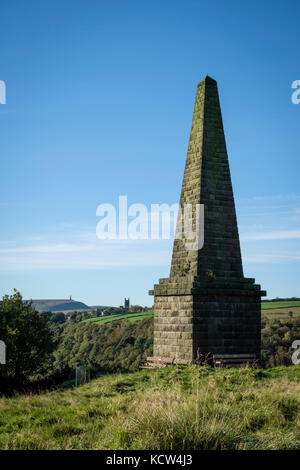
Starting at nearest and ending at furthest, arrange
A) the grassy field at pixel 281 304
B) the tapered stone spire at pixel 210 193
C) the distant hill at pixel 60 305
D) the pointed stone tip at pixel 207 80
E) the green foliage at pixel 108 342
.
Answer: the tapered stone spire at pixel 210 193, the pointed stone tip at pixel 207 80, the green foliage at pixel 108 342, the grassy field at pixel 281 304, the distant hill at pixel 60 305

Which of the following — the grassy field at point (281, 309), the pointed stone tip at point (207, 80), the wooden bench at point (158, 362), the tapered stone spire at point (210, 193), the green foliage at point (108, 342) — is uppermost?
the pointed stone tip at point (207, 80)

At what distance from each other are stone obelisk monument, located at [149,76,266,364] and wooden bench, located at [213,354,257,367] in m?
0.15

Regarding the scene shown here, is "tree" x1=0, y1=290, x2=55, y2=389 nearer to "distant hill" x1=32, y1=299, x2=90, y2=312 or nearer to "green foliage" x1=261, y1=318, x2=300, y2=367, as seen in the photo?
"green foliage" x1=261, y1=318, x2=300, y2=367

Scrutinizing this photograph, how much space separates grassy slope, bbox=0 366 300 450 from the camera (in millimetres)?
6836

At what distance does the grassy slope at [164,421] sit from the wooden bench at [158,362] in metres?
4.53

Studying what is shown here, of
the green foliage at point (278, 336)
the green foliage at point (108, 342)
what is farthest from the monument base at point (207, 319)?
the green foliage at point (108, 342)

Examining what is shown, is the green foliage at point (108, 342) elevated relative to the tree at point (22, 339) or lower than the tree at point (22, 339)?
lower

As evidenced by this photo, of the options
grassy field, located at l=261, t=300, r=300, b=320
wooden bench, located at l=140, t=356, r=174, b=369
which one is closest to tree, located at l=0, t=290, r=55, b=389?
wooden bench, located at l=140, t=356, r=174, b=369

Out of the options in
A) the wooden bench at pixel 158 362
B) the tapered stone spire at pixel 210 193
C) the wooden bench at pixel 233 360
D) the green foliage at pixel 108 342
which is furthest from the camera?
the green foliage at pixel 108 342

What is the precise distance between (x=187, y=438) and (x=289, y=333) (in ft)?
116

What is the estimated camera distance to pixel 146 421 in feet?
23.6

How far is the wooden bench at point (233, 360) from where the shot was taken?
1630cm

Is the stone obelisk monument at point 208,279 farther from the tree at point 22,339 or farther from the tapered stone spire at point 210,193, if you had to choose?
the tree at point 22,339
